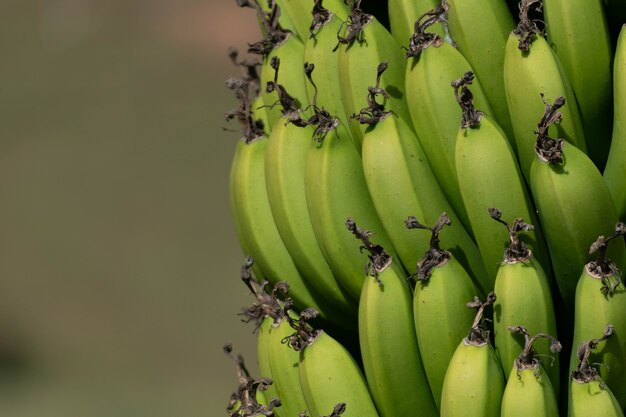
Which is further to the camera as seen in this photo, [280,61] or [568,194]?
[280,61]

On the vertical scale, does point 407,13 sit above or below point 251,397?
above

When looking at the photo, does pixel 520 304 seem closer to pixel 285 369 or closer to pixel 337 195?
pixel 337 195

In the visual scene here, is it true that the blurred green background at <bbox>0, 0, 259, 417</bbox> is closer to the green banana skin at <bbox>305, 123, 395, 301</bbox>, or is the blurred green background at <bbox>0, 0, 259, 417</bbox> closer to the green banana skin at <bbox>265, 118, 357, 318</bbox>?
the green banana skin at <bbox>265, 118, 357, 318</bbox>

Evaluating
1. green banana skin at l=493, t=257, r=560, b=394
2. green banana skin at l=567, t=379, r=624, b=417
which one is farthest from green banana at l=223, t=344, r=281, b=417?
green banana skin at l=567, t=379, r=624, b=417

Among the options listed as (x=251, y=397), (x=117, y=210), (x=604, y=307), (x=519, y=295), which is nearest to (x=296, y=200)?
(x=251, y=397)

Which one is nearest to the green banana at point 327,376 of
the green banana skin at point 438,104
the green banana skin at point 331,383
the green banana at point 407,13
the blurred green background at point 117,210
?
the green banana skin at point 331,383

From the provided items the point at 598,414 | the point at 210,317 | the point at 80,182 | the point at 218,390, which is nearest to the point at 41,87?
the point at 80,182
